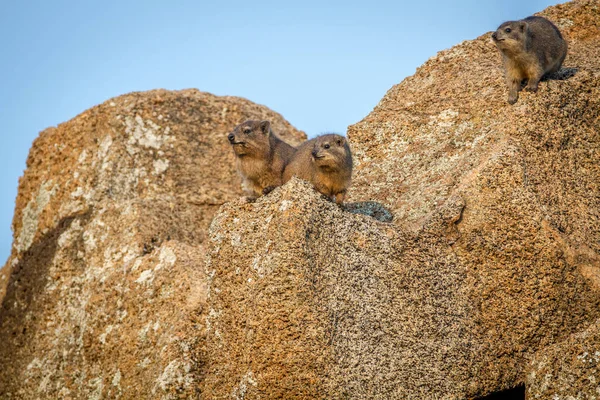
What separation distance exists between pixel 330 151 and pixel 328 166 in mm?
177

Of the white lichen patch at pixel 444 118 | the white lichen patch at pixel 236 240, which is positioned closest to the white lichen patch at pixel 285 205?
the white lichen patch at pixel 236 240

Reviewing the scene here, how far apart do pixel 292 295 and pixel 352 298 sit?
0.66 m

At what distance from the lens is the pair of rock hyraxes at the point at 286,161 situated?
328 inches

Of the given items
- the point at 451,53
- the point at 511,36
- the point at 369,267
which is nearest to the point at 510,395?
the point at 369,267

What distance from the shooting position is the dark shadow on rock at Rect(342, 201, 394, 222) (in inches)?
344

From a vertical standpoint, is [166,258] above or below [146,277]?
above

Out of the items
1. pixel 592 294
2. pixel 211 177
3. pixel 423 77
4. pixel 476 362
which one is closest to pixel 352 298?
pixel 476 362

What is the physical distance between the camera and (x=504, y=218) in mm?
7887

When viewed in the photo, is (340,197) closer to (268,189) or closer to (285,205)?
(268,189)

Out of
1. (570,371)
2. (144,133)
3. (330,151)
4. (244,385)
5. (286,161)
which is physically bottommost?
(570,371)

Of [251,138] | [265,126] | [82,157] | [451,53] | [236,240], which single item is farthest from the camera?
[82,157]

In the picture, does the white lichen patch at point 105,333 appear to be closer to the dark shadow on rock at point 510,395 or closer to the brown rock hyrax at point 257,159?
the brown rock hyrax at point 257,159

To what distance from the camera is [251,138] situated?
351 inches

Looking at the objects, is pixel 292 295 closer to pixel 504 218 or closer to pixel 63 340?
pixel 504 218
